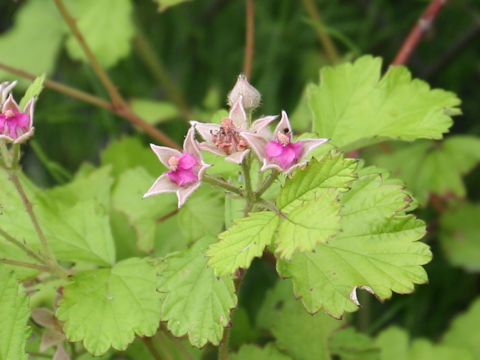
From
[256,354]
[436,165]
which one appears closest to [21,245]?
[256,354]

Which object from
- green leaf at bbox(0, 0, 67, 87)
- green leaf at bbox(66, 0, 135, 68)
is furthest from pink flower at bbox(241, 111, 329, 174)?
green leaf at bbox(0, 0, 67, 87)

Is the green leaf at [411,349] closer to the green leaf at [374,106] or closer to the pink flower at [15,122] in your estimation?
the green leaf at [374,106]

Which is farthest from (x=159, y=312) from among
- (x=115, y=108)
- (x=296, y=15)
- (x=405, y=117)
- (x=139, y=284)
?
(x=296, y=15)

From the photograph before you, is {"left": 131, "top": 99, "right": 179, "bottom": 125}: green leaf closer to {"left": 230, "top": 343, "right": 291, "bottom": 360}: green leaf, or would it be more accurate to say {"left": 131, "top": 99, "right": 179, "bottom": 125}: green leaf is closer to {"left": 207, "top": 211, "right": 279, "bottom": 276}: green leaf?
{"left": 230, "top": 343, "right": 291, "bottom": 360}: green leaf

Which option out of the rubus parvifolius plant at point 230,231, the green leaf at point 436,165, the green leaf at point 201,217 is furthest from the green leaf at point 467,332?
the green leaf at point 201,217

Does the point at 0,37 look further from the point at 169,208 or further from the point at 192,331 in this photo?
the point at 192,331

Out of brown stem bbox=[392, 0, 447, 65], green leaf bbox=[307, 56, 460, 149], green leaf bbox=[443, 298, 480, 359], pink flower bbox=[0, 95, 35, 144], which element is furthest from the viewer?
green leaf bbox=[443, 298, 480, 359]
